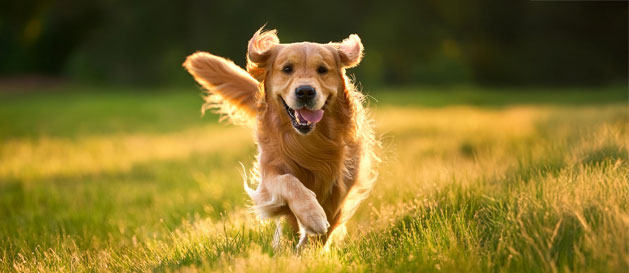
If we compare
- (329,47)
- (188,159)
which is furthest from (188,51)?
(329,47)

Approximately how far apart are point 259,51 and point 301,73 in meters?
0.47

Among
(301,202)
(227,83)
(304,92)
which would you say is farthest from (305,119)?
(227,83)

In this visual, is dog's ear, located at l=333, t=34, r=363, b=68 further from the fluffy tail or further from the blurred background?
the fluffy tail

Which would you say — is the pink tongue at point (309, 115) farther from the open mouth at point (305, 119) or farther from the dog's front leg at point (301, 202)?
the dog's front leg at point (301, 202)

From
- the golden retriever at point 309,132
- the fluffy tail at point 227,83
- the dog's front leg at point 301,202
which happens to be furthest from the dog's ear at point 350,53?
the fluffy tail at point 227,83

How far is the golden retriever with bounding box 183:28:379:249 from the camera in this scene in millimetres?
3592

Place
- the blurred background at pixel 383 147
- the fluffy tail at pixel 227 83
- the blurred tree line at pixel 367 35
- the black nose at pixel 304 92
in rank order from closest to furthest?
1. the blurred background at pixel 383 147
2. the black nose at pixel 304 92
3. the fluffy tail at pixel 227 83
4. the blurred tree line at pixel 367 35

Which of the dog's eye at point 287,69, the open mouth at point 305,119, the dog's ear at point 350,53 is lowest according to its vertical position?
the open mouth at point 305,119

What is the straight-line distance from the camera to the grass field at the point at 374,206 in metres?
2.69

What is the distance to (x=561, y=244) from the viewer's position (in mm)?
2631

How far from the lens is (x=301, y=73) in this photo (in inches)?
144

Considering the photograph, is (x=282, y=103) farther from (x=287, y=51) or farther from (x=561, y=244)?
(x=561, y=244)

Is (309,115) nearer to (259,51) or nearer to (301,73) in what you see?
(301,73)

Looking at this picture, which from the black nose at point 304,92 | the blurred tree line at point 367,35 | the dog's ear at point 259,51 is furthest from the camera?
the blurred tree line at point 367,35
